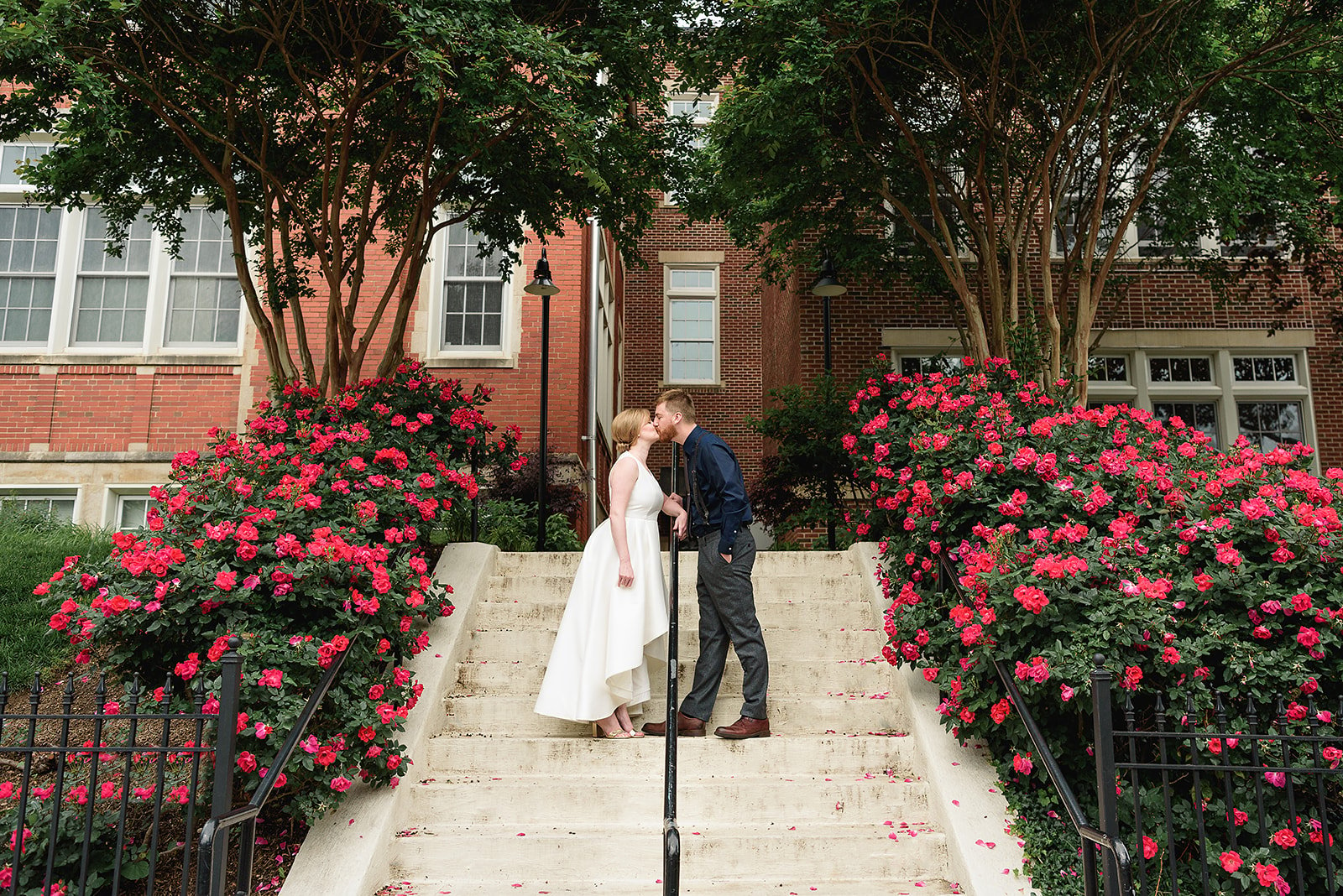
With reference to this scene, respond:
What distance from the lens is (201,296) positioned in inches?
503

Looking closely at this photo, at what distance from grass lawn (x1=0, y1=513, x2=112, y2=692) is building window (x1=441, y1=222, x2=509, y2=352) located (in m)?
4.92

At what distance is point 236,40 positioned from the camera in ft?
22.4

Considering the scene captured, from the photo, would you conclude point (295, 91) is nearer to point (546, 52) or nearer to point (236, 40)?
point (236, 40)

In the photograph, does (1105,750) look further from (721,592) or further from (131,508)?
(131,508)

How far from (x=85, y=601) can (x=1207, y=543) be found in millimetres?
5417

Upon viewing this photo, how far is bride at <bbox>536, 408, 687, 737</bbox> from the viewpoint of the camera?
16.7ft

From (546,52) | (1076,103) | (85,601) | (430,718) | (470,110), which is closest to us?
(85,601)

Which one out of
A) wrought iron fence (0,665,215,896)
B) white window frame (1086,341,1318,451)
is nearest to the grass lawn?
wrought iron fence (0,665,215,896)

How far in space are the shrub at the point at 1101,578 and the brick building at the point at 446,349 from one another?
7.28m

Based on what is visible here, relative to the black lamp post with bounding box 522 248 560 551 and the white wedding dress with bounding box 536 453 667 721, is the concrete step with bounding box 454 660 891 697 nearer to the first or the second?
the white wedding dress with bounding box 536 453 667 721

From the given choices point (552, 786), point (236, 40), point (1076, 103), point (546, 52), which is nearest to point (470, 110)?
point (546, 52)

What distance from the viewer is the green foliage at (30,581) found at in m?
6.61

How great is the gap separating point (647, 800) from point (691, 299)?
59.4ft

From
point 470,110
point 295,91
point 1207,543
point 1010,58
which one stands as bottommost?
point 1207,543
